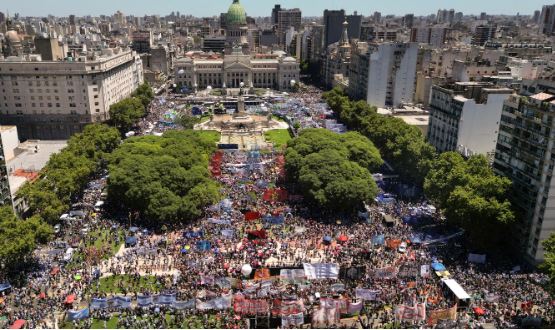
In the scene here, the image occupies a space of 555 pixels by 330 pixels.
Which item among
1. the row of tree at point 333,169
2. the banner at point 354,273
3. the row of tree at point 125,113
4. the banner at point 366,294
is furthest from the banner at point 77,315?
the row of tree at point 125,113

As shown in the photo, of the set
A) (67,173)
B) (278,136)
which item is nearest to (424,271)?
(67,173)

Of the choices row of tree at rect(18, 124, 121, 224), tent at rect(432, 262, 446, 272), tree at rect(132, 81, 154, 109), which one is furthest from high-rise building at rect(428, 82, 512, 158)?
tree at rect(132, 81, 154, 109)

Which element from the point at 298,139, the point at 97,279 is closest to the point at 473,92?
the point at 298,139

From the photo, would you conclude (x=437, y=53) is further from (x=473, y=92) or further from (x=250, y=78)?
(x=250, y=78)

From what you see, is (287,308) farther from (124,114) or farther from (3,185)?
(124,114)

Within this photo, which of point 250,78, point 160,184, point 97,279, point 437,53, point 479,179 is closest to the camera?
point 97,279

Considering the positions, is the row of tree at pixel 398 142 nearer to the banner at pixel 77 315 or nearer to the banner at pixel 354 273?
the banner at pixel 354 273
